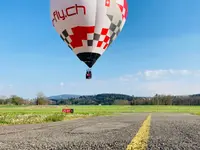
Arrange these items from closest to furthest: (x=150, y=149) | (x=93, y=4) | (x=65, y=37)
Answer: (x=150, y=149) → (x=93, y=4) → (x=65, y=37)

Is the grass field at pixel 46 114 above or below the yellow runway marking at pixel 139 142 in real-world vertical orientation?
below

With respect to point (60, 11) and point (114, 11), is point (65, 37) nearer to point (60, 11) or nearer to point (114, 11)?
point (60, 11)

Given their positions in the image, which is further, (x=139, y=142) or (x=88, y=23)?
(x=88, y=23)

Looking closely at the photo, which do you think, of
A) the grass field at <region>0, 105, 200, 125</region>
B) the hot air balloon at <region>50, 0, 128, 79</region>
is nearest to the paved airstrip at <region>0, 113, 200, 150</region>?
the hot air balloon at <region>50, 0, 128, 79</region>

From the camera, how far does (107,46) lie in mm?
20594

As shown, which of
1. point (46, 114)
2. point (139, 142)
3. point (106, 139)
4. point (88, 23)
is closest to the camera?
point (139, 142)

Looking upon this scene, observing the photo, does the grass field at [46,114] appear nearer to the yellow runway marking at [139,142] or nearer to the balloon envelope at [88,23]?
the balloon envelope at [88,23]

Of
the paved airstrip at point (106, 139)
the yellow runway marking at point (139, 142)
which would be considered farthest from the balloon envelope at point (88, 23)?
the yellow runway marking at point (139, 142)

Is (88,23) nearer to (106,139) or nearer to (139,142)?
(106,139)

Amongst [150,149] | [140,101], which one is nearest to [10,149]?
[150,149]

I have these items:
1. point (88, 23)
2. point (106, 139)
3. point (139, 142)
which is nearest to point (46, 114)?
point (88, 23)

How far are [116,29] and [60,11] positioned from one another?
13.6ft

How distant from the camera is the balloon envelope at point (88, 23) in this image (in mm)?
18688

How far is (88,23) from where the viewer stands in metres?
18.8
